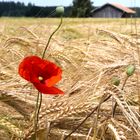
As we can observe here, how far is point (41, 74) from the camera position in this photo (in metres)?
0.98

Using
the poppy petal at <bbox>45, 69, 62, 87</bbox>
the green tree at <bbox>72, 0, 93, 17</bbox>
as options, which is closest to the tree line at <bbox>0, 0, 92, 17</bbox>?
the green tree at <bbox>72, 0, 93, 17</bbox>

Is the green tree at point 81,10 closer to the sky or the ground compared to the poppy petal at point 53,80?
closer to the sky

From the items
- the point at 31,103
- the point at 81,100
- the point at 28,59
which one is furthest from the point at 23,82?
the point at 28,59

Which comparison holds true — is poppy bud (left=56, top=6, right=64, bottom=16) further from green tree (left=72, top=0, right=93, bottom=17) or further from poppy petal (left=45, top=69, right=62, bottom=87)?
green tree (left=72, top=0, right=93, bottom=17)

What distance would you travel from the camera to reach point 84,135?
118cm

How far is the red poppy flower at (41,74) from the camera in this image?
36.3 inches

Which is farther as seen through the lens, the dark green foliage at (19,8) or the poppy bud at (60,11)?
the dark green foliage at (19,8)

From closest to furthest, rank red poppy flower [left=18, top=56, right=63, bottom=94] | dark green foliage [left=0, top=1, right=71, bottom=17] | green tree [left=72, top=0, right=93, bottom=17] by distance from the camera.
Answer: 1. red poppy flower [left=18, top=56, right=63, bottom=94]
2. dark green foliage [left=0, top=1, right=71, bottom=17]
3. green tree [left=72, top=0, right=93, bottom=17]

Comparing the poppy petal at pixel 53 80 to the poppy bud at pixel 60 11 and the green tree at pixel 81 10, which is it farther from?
the green tree at pixel 81 10

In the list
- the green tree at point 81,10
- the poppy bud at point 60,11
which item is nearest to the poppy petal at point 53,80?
the poppy bud at point 60,11

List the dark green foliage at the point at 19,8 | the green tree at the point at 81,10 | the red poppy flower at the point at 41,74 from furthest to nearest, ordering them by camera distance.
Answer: the green tree at the point at 81,10
the dark green foliage at the point at 19,8
the red poppy flower at the point at 41,74

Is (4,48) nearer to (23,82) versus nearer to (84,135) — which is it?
(23,82)

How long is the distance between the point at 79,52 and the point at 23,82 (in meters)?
0.87

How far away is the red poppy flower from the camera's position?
3.02ft
